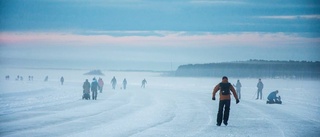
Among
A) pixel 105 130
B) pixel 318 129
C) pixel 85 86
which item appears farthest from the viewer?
pixel 85 86

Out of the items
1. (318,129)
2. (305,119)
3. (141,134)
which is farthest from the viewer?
(305,119)

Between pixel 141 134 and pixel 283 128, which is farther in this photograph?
pixel 283 128

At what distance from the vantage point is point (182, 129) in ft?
49.1

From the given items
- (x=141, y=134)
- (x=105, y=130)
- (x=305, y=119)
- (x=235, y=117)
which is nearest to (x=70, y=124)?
(x=105, y=130)

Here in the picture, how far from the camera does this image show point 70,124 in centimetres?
1617

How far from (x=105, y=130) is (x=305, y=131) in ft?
19.9

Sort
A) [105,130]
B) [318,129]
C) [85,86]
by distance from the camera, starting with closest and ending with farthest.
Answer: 1. [105,130]
2. [318,129]
3. [85,86]

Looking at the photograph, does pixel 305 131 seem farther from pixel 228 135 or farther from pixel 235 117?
pixel 235 117

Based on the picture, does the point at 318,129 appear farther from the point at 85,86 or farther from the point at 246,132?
the point at 85,86

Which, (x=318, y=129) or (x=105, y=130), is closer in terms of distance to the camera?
(x=105, y=130)

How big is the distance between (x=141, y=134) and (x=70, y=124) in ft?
11.8

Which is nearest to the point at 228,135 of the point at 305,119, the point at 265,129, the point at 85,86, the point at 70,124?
the point at 265,129

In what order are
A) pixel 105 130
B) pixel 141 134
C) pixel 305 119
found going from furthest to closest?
pixel 305 119 → pixel 105 130 → pixel 141 134


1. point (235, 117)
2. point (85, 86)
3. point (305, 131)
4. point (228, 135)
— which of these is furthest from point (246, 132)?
point (85, 86)
